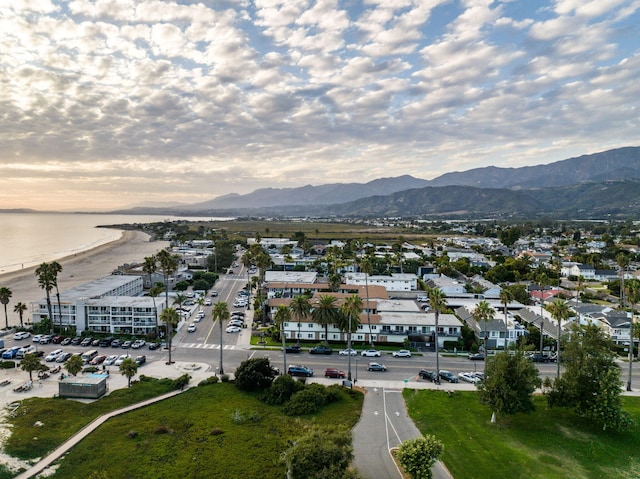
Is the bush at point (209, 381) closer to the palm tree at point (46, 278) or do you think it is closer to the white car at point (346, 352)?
the white car at point (346, 352)

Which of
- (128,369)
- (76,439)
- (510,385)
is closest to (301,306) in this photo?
(128,369)

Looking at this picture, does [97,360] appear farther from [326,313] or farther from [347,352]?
[347,352]

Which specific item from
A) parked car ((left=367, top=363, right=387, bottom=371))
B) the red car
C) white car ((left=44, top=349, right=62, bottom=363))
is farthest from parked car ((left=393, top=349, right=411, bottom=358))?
white car ((left=44, top=349, right=62, bottom=363))

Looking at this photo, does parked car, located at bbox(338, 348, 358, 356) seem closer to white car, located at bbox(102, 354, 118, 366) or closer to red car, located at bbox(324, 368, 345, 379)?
red car, located at bbox(324, 368, 345, 379)

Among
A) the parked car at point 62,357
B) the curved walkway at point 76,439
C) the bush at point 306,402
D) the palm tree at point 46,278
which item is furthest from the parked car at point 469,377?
the palm tree at point 46,278

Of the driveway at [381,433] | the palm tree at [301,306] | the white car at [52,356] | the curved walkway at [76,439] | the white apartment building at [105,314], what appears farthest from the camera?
the white apartment building at [105,314]

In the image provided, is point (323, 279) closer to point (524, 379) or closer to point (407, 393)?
point (407, 393)
